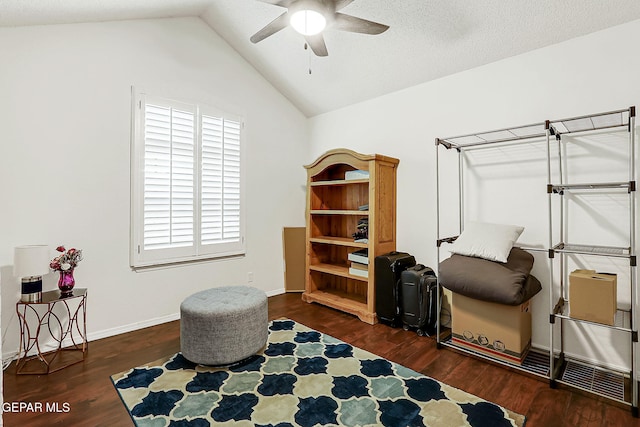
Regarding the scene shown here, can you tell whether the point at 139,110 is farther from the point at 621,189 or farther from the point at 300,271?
the point at 621,189

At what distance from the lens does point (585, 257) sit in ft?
8.47

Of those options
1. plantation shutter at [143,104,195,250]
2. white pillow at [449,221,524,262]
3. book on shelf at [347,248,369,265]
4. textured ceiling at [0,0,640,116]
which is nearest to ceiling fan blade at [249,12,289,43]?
textured ceiling at [0,0,640,116]

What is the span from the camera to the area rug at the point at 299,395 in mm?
1987

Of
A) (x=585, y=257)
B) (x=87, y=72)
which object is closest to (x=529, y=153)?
(x=585, y=257)

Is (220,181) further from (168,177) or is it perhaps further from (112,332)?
(112,332)

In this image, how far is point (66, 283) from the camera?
2729 mm

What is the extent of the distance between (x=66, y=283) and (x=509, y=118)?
3998 millimetres

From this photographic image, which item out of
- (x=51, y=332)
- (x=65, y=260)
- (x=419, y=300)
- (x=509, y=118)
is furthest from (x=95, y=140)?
(x=509, y=118)

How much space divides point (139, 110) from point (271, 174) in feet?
5.52

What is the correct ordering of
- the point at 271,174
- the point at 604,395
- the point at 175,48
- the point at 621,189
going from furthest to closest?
the point at 271,174 → the point at 175,48 → the point at 621,189 → the point at 604,395

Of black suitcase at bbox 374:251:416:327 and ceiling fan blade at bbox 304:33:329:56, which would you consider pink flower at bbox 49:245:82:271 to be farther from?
black suitcase at bbox 374:251:416:327

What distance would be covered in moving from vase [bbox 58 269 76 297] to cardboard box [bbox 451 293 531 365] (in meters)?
3.20

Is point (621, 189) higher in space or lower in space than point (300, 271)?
higher

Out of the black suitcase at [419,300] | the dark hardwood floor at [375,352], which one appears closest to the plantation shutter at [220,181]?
the dark hardwood floor at [375,352]
